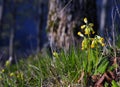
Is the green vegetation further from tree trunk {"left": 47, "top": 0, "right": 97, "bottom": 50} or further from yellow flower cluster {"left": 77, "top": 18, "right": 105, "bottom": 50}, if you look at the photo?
tree trunk {"left": 47, "top": 0, "right": 97, "bottom": 50}

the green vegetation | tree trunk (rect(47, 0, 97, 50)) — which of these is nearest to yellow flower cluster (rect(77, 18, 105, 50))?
the green vegetation

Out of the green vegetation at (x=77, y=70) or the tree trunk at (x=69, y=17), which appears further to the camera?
the tree trunk at (x=69, y=17)

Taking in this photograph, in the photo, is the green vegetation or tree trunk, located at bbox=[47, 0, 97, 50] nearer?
the green vegetation

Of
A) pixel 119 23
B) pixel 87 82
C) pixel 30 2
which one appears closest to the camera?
pixel 87 82

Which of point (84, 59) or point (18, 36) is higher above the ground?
point (84, 59)

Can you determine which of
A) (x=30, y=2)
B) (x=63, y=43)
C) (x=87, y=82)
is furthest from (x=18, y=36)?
(x=87, y=82)

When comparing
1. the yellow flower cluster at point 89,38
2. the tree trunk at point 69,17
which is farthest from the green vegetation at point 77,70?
the tree trunk at point 69,17

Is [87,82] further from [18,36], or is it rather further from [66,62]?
[18,36]

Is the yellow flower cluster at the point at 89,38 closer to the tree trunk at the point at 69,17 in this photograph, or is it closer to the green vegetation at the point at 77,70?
the green vegetation at the point at 77,70
